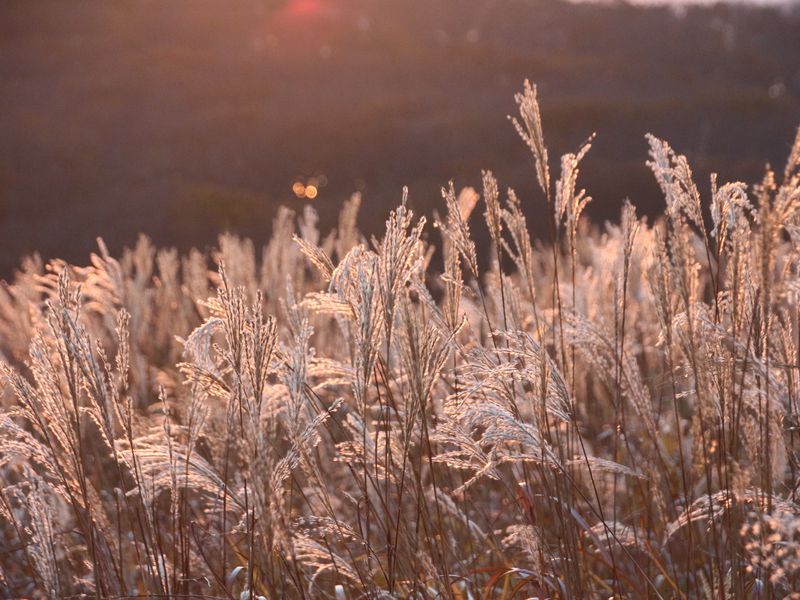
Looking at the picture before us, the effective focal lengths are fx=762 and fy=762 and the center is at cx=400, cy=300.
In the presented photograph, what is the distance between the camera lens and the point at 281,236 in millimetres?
3807

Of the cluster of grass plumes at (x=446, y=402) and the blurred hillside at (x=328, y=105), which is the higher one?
the blurred hillside at (x=328, y=105)

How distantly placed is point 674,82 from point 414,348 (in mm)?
33040

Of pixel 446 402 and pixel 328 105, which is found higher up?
pixel 328 105

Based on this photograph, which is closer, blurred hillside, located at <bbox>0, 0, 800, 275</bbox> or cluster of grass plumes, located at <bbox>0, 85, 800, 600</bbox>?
cluster of grass plumes, located at <bbox>0, 85, 800, 600</bbox>

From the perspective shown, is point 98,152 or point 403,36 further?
point 403,36

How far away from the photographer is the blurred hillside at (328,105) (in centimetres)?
2091

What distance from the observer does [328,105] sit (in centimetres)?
2742

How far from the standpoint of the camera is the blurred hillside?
20.9 metres

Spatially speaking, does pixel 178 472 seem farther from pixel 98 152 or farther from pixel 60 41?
pixel 60 41

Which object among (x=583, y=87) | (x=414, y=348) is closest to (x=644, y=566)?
(x=414, y=348)

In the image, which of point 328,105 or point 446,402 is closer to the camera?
point 446,402

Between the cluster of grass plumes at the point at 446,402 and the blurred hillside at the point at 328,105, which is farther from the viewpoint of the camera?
the blurred hillside at the point at 328,105

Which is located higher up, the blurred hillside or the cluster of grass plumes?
the blurred hillside

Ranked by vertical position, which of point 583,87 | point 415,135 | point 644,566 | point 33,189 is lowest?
point 644,566
